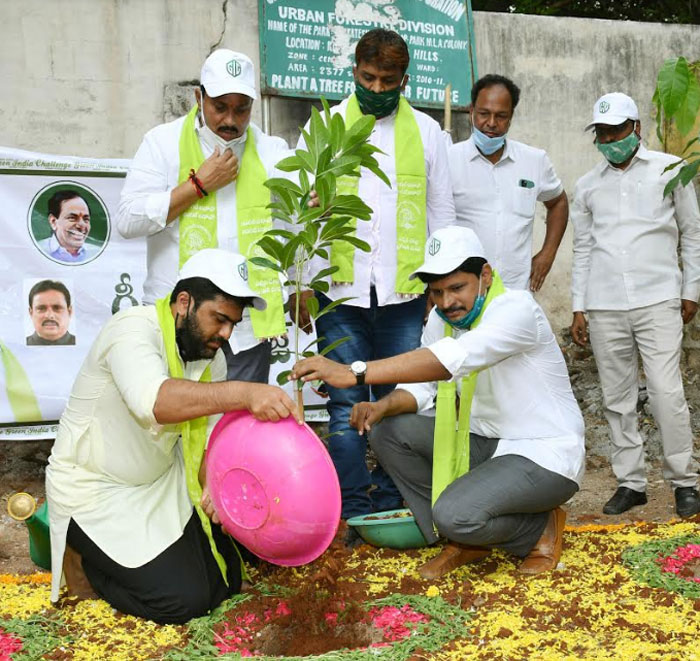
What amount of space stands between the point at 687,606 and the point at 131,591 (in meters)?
1.97

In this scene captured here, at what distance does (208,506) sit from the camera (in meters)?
3.39

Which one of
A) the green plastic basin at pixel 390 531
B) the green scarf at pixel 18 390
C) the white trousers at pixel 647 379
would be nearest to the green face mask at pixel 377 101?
the white trousers at pixel 647 379

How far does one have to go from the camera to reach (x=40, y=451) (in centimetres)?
568

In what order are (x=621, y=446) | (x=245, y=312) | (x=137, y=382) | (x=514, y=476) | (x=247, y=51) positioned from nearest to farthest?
(x=137, y=382) < (x=514, y=476) < (x=245, y=312) < (x=621, y=446) < (x=247, y=51)

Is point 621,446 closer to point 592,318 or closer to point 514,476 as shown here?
point 592,318

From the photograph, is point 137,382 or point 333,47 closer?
point 137,382

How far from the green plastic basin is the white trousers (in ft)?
4.55

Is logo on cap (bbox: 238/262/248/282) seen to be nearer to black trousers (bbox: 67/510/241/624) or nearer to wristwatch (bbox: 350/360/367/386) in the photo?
wristwatch (bbox: 350/360/367/386)

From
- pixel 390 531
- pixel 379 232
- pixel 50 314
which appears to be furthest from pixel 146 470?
pixel 50 314

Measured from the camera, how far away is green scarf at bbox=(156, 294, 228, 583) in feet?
10.8

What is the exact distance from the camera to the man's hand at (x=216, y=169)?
3.75 meters

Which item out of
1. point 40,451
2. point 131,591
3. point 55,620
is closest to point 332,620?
point 131,591

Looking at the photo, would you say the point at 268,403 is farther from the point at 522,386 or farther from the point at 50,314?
the point at 50,314

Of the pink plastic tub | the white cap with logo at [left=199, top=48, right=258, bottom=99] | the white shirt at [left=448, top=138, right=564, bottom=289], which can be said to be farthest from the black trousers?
the white shirt at [left=448, top=138, right=564, bottom=289]
